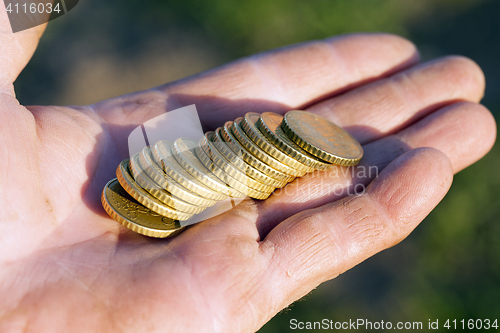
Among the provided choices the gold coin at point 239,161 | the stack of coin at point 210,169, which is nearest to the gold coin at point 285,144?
the stack of coin at point 210,169

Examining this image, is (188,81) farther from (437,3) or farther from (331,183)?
(437,3)

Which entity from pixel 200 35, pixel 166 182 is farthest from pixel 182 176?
pixel 200 35

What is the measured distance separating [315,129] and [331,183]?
65cm

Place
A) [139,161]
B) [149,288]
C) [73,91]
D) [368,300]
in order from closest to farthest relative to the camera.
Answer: [149,288], [139,161], [368,300], [73,91]

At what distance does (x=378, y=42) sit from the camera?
591cm

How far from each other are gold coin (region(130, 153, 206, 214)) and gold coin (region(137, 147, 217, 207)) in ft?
0.10

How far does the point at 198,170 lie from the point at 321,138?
1482 millimetres

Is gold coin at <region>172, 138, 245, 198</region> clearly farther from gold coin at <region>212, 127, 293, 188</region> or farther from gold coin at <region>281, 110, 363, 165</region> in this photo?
gold coin at <region>281, 110, 363, 165</region>

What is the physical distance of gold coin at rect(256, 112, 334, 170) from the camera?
374 centimetres

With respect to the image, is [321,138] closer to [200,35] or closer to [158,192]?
[158,192]

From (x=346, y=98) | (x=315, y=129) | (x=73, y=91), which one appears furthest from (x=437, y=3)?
(x=73, y=91)

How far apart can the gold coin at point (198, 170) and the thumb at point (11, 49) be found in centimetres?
172

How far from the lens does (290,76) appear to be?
5.42 meters

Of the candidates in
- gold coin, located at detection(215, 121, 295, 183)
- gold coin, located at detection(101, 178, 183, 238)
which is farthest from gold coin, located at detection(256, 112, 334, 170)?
gold coin, located at detection(101, 178, 183, 238)
